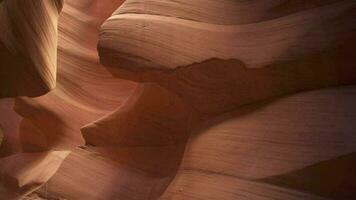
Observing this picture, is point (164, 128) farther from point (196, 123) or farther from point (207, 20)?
point (207, 20)

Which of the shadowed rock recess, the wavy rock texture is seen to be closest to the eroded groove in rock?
the shadowed rock recess

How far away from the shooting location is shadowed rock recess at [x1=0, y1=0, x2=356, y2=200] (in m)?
1.56

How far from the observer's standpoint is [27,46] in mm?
1849

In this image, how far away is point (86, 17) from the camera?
9.35 ft

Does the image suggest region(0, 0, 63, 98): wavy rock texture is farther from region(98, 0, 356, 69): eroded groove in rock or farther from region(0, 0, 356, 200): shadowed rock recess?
region(98, 0, 356, 69): eroded groove in rock

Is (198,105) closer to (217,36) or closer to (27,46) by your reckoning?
(217,36)

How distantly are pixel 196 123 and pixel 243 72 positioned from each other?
34 centimetres

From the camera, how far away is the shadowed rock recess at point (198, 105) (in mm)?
1560

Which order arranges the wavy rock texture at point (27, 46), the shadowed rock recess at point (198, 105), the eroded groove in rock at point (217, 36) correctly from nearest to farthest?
the shadowed rock recess at point (198, 105), the eroded groove in rock at point (217, 36), the wavy rock texture at point (27, 46)

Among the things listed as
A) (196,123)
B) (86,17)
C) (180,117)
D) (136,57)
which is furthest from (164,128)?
(86,17)

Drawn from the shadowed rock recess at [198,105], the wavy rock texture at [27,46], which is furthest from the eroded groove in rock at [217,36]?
the wavy rock texture at [27,46]

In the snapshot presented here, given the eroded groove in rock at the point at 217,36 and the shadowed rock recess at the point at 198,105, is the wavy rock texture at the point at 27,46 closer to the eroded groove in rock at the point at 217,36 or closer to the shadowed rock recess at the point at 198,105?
the shadowed rock recess at the point at 198,105

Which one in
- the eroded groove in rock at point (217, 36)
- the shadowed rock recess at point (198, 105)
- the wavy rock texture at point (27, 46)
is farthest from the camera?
the wavy rock texture at point (27, 46)

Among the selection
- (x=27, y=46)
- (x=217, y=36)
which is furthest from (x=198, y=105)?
(x=27, y=46)
